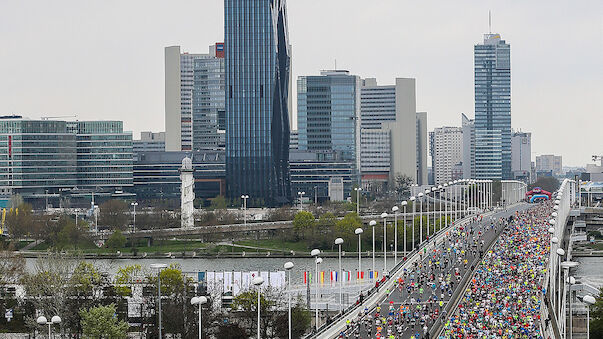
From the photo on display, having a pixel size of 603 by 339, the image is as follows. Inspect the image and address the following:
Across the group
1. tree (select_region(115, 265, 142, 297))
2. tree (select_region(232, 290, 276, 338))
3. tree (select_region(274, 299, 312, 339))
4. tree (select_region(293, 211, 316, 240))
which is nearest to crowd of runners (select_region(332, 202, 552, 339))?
tree (select_region(274, 299, 312, 339))

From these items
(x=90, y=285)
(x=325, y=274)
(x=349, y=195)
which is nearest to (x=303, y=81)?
(x=349, y=195)

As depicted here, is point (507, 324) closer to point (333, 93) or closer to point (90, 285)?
point (90, 285)

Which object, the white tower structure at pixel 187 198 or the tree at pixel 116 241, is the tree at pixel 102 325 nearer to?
the tree at pixel 116 241

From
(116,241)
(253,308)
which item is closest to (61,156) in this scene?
(116,241)

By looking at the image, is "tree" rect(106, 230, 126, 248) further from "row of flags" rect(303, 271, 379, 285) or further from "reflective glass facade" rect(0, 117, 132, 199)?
"reflective glass facade" rect(0, 117, 132, 199)

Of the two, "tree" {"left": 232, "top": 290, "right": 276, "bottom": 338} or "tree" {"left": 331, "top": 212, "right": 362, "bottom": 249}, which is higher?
"tree" {"left": 331, "top": 212, "right": 362, "bottom": 249}
